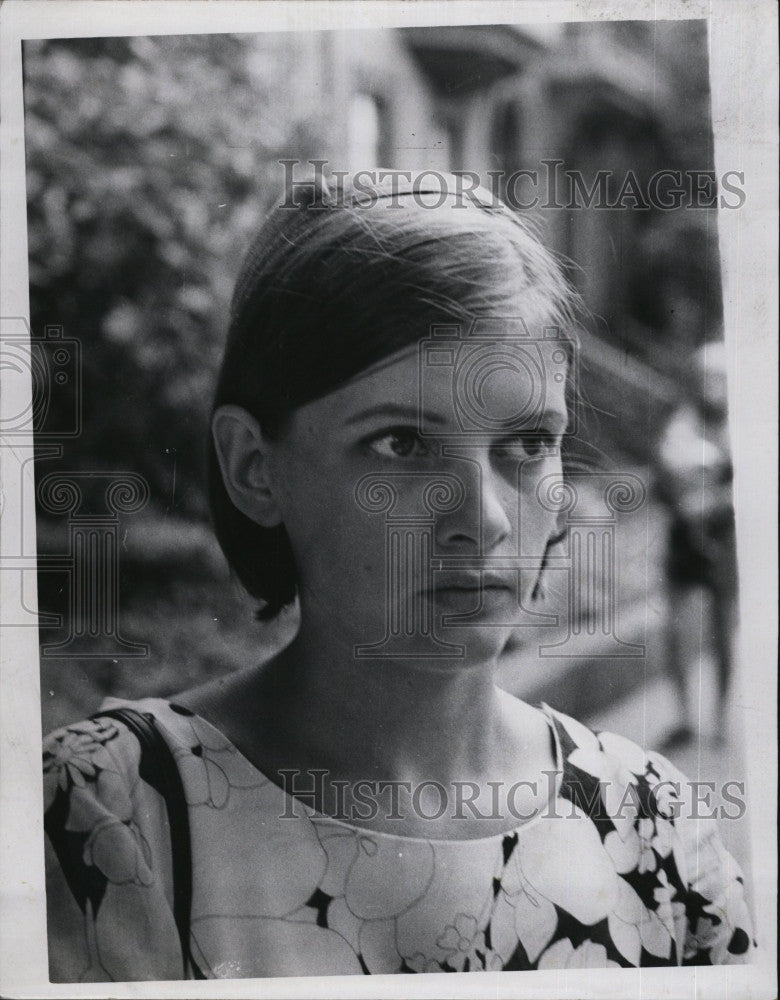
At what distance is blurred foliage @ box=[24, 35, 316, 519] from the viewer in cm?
148

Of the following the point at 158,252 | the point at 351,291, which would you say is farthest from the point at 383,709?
the point at 158,252

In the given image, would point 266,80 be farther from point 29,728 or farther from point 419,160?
point 29,728

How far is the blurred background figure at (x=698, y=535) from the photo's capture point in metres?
1.50

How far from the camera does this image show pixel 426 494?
147cm

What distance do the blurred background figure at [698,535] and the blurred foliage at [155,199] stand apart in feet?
2.19

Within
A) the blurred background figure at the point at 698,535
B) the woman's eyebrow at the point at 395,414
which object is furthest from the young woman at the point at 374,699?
the blurred background figure at the point at 698,535

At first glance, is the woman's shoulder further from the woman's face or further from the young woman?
the woman's face

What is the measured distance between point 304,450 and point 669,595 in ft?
1.86

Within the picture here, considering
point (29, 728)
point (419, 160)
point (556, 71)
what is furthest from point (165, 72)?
point (29, 728)

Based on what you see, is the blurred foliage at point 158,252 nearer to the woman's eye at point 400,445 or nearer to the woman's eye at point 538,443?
the woman's eye at point 400,445

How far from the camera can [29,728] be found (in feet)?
4.95

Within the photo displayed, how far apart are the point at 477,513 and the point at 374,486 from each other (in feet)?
0.49

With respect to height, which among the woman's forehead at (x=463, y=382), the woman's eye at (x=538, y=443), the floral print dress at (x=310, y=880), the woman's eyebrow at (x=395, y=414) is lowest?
the floral print dress at (x=310, y=880)

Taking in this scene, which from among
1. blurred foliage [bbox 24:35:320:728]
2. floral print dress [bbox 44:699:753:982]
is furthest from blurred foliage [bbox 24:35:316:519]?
floral print dress [bbox 44:699:753:982]
